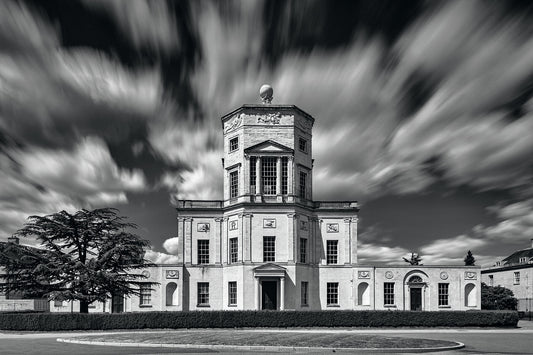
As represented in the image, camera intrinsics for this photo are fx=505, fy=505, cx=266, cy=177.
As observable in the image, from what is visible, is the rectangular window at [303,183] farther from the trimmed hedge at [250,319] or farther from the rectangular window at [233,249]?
the trimmed hedge at [250,319]

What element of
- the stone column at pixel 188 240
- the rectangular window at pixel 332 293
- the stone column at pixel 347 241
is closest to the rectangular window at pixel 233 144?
the stone column at pixel 188 240

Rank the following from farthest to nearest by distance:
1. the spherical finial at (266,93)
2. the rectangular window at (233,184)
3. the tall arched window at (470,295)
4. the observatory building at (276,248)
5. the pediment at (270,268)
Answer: the spherical finial at (266,93) → the rectangular window at (233,184) → the tall arched window at (470,295) → the observatory building at (276,248) → the pediment at (270,268)

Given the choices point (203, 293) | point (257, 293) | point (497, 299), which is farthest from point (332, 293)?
point (497, 299)

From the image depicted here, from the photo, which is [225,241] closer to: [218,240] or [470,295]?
[218,240]

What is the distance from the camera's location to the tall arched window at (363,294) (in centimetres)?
4772

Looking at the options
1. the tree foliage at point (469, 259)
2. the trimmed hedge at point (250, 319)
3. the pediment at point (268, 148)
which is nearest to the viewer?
the trimmed hedge at point (250, 319)

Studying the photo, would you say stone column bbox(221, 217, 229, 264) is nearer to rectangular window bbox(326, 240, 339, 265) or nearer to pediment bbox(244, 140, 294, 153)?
pediment bbox(244, 140, 294, 153)

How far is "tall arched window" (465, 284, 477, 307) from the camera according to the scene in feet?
158

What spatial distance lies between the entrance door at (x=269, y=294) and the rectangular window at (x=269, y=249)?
2163 mm

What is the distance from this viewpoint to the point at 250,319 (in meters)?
36.4

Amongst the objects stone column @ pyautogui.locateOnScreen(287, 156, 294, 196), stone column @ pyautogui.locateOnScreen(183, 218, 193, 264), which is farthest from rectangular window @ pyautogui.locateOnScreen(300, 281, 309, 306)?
stone column @ pyautogui.locateOnScreen(183, 218, 193, 264)

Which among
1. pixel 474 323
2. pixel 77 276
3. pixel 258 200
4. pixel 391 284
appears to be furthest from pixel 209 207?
pixel 474 323

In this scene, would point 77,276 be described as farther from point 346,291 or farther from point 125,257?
point 346,291

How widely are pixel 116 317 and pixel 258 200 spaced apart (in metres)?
17.2
